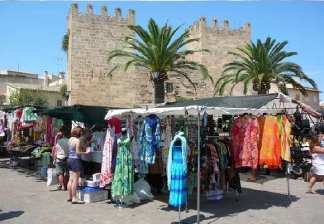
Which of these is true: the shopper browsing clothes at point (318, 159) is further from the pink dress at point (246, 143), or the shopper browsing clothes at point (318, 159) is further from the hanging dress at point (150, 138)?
the hanging dress at point (150, 138)

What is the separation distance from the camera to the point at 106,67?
27500 millimetres

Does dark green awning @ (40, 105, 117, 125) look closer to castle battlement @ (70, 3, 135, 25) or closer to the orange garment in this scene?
the orange garment

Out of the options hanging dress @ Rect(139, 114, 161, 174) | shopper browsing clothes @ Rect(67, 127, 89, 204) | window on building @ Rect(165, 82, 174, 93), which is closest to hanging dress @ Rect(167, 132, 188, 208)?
hanging dress @ Rect(139, 114, 161, 174)

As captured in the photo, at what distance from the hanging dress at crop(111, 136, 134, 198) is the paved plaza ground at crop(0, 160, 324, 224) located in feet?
1.17

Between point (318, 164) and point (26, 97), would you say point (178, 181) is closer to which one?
point (318, 164)

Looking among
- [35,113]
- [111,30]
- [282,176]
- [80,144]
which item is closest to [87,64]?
[111,30]

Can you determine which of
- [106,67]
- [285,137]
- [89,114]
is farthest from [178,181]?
[106,67]

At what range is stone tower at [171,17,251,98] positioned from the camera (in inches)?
1218

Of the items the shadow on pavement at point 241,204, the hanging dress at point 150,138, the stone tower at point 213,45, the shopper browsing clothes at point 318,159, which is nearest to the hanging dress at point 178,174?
the shadow on pavement at point 241,204

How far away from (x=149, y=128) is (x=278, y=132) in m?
2.52

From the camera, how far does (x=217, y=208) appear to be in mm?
7762

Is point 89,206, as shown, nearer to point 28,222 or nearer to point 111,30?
point 28,222

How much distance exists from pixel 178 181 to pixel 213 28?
86.2 ft

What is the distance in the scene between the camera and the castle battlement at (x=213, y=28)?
31031 mm
